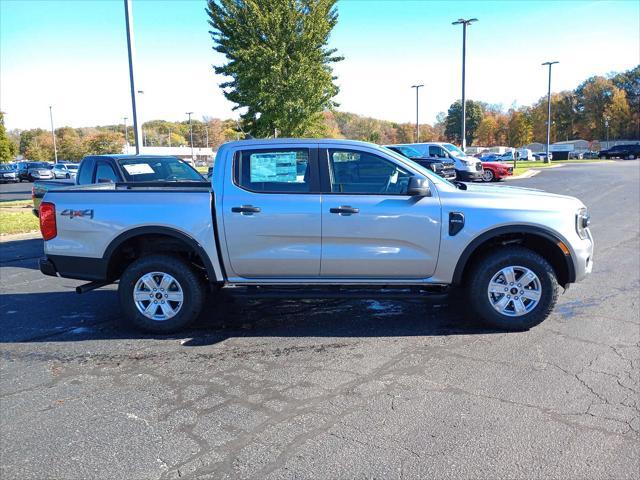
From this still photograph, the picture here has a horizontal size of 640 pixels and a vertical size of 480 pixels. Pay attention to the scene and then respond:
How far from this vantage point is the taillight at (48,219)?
5238 mm

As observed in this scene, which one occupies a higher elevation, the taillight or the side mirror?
the side mirror

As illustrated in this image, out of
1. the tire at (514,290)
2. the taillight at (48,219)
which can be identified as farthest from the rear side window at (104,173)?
the tire at (514,290)

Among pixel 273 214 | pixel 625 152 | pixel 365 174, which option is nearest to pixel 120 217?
pixel 273 214

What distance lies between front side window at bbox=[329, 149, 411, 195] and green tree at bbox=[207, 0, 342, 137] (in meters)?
15.8

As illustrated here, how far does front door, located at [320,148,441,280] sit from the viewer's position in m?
4.97

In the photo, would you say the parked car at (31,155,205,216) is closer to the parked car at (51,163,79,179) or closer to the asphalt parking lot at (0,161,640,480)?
the asphalt parking lot at (0,161,640,480)

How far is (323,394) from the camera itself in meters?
3.81

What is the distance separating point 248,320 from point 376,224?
1.83 metres

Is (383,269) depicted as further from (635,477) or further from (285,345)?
(635,477)

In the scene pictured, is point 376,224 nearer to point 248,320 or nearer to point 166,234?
point 248,320

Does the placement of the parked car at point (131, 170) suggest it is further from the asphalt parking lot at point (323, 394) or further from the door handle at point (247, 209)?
the door handle at point (247, 209)

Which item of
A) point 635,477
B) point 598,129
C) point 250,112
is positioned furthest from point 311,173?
point 598,129

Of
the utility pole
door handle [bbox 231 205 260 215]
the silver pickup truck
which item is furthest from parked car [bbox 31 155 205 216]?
the utility pole

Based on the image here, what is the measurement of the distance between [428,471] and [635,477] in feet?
3.67
